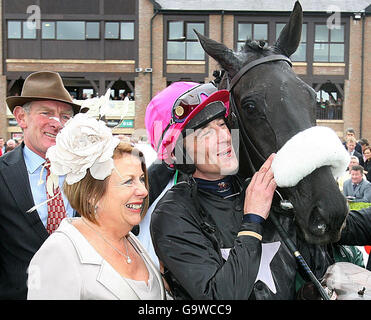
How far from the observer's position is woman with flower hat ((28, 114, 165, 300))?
152 centimetres

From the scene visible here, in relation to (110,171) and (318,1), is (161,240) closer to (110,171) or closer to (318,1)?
(110,171)

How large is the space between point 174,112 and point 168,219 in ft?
1.57

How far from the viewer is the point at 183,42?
19859 mm

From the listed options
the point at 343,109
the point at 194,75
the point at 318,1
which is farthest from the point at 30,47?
the point at 343,109

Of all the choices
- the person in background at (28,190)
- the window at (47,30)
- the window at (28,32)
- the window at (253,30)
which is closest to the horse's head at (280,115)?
the person in background at (28,190)

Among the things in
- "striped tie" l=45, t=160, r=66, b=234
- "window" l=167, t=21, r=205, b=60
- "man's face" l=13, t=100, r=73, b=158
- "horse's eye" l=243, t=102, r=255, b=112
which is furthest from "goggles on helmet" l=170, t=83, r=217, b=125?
"window" l=167, t=21, r=205, b=60

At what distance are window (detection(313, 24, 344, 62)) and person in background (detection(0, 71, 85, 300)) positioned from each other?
1817 centimetres

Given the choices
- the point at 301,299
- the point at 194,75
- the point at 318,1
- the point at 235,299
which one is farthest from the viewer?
the point at 194,75

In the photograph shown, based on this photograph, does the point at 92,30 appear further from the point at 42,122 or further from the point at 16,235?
the point at 16,235

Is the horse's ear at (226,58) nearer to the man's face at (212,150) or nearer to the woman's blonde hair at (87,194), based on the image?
the man's face at (212,150)

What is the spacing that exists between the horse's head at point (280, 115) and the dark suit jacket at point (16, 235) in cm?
A: 133

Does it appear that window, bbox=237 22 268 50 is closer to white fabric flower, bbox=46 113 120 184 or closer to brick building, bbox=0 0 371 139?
brick building, bbox=0 0 371 139

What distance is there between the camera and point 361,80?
1898cm

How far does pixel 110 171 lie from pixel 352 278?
104 centimetres
